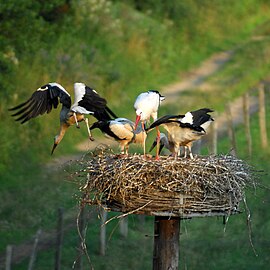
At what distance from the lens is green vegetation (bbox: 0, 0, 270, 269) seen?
46.8 feet

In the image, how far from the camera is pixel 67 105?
402 inches

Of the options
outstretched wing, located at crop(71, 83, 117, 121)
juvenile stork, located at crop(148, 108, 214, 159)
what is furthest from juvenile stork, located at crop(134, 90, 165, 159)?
outstretched wing, located at crop(71, 83, 117, 121)

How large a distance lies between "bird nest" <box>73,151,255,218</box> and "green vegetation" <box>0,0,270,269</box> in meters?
3.11

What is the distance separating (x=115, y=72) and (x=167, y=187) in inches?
549

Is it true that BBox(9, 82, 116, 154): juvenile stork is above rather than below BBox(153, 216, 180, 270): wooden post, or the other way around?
above

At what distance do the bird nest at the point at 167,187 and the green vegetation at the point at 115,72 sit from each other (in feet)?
10.2

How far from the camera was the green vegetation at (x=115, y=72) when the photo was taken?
14.3 meters

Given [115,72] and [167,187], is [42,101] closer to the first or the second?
[167,187]

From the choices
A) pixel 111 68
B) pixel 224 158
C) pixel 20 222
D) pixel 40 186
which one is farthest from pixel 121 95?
pixel 224 158

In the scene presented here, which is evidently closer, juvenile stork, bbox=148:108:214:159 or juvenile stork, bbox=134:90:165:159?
juvenile stork, bbox=148:108:214:159

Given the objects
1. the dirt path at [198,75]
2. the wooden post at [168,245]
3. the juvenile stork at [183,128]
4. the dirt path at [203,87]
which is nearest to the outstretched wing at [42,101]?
the juvenile stork at [183,128]

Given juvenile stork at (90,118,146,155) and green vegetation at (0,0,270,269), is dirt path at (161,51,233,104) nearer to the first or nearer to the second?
green vegetation at (0,0,270,269)

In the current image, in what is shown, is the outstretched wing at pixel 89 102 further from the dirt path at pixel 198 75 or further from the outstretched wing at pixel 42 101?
the dirt path at pixel 198 75

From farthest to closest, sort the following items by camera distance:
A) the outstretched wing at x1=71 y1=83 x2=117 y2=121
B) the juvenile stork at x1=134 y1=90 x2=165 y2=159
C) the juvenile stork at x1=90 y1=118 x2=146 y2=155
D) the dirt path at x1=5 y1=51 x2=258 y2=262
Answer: the dirt path at x1=5 y1=51 x2=258 y2=262
the outstretched wing at x1=71 y1=83 x2=117 y2=121
the juvenile stork at x1=90 y1=118 x2=146 y2=155
the juvenile stork at x1=134 y1=90 x2=165 y2=159
